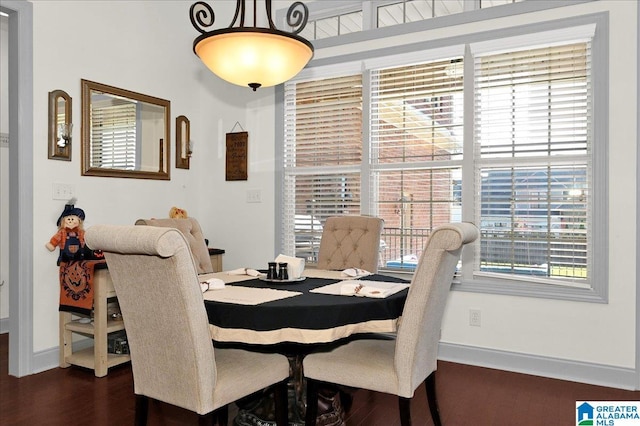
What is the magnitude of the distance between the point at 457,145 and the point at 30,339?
11.0 ft

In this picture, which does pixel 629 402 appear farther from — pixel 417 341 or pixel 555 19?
pixel 555 19

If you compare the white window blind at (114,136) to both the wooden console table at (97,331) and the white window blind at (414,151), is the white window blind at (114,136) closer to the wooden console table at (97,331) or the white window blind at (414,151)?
the wooden console table at (97,331)

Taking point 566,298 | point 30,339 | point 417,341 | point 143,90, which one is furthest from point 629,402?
point 143,90

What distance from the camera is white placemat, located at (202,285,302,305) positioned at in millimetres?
2160

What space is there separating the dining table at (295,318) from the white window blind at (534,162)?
4.40ft

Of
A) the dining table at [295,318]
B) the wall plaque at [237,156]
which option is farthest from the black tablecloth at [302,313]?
the wall plaque at [237,156]

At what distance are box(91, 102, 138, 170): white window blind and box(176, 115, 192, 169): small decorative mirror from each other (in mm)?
474

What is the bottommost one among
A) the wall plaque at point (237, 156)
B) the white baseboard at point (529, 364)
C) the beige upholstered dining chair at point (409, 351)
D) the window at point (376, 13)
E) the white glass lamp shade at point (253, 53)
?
the white baseboard at point (529, 364)

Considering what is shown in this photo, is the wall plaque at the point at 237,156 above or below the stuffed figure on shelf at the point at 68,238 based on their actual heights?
above

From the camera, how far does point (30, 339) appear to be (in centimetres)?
348

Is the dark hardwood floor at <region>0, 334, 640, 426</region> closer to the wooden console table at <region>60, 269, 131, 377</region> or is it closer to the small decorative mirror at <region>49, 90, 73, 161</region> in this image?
the wooden console table at <region>60, 269, 131, 377</region>

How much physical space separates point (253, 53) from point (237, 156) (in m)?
2.24

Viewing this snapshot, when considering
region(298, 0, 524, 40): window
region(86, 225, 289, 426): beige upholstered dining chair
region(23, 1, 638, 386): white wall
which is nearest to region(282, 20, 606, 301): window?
region(23, 1, 638, 386): white wall

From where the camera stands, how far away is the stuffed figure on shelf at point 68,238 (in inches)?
141
